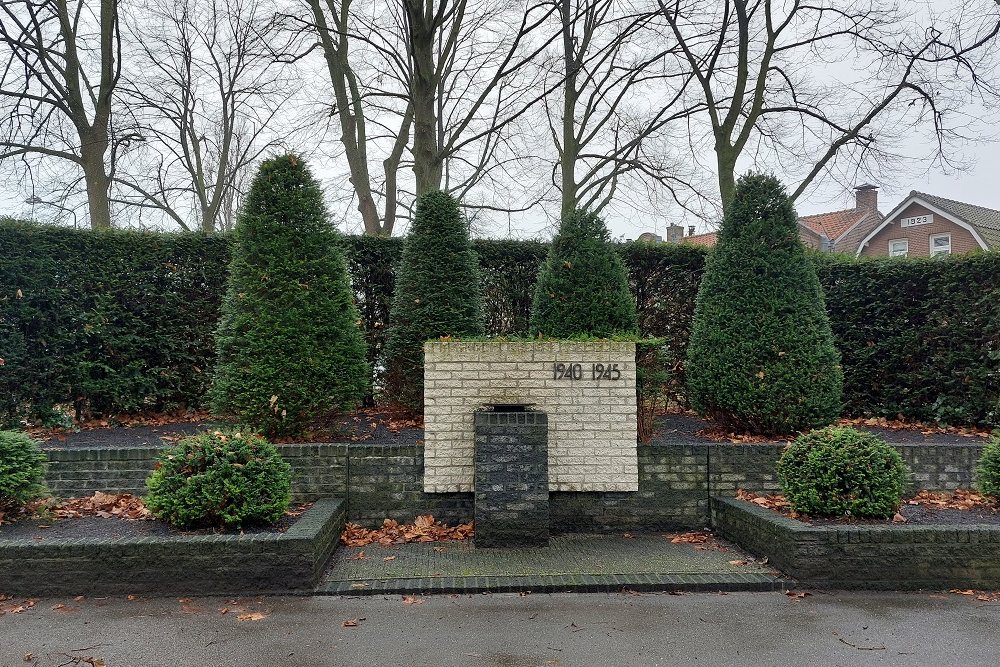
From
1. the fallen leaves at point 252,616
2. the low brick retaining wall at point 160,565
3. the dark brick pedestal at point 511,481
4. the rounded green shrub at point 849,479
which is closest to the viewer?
the fallen leaves at point 252,616

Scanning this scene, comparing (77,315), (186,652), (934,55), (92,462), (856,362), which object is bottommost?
(186,652)

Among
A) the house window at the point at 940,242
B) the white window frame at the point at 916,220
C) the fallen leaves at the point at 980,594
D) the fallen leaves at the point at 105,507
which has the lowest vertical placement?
the fallen leaves at the point at 980,594

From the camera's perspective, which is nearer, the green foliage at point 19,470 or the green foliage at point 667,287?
the green foliage at point 19,470

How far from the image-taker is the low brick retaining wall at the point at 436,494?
609cm

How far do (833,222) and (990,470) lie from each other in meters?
34.1

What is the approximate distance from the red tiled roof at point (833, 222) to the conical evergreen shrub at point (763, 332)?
96.4 ft

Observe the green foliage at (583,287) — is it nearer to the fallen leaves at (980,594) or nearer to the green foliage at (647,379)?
the green foliage at (647,379)

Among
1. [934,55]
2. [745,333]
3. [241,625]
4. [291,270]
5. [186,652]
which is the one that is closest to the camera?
[186,652]

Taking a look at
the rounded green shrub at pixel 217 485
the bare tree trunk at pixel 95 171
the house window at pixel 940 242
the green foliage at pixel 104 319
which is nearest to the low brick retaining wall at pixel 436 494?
the rounded green shrub at pixel 217 485

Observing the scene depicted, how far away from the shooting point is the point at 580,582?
4.73 meters

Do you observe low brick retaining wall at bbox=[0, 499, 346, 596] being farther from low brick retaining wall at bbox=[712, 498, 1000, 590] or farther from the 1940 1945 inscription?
low brick retaining wall at bbox=[712, 498, 1000, 590]

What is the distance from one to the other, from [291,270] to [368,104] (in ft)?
35.4

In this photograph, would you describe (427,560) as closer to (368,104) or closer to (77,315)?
(77,315)

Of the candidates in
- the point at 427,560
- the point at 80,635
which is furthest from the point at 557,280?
the point at 80,635
